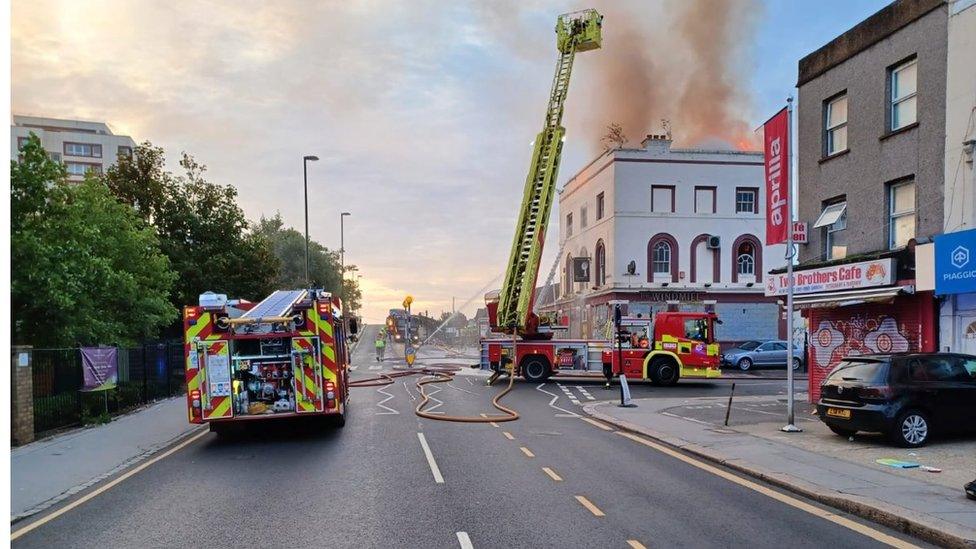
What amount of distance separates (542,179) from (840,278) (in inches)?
485

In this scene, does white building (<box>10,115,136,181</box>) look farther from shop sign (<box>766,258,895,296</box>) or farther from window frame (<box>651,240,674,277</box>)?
shop sign (<box>766,258,895,296</box>)

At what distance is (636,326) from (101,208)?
1804 cm

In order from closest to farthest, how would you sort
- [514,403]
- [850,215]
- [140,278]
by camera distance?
[850,215]
[514,403]
[140,278]

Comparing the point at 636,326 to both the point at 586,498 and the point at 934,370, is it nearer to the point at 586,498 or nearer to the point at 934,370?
the point at 934,370

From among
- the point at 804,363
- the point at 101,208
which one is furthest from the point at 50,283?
the point at 804,363

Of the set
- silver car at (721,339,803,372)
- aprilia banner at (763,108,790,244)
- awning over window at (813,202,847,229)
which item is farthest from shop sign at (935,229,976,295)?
silver car at (721,339,803,372)

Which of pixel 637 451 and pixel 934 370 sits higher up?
pixel 934 370

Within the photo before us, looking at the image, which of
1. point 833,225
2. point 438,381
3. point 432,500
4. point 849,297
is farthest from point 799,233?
point 438,381

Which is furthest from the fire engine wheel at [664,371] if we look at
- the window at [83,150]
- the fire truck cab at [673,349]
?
the window at [83,150]

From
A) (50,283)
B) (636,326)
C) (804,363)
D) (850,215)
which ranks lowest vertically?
(804,363)

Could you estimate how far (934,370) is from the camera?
12.0 metres

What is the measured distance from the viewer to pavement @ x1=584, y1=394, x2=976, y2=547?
291 inches

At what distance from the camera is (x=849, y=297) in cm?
1614

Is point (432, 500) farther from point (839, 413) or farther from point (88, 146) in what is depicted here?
point (88, 146)
